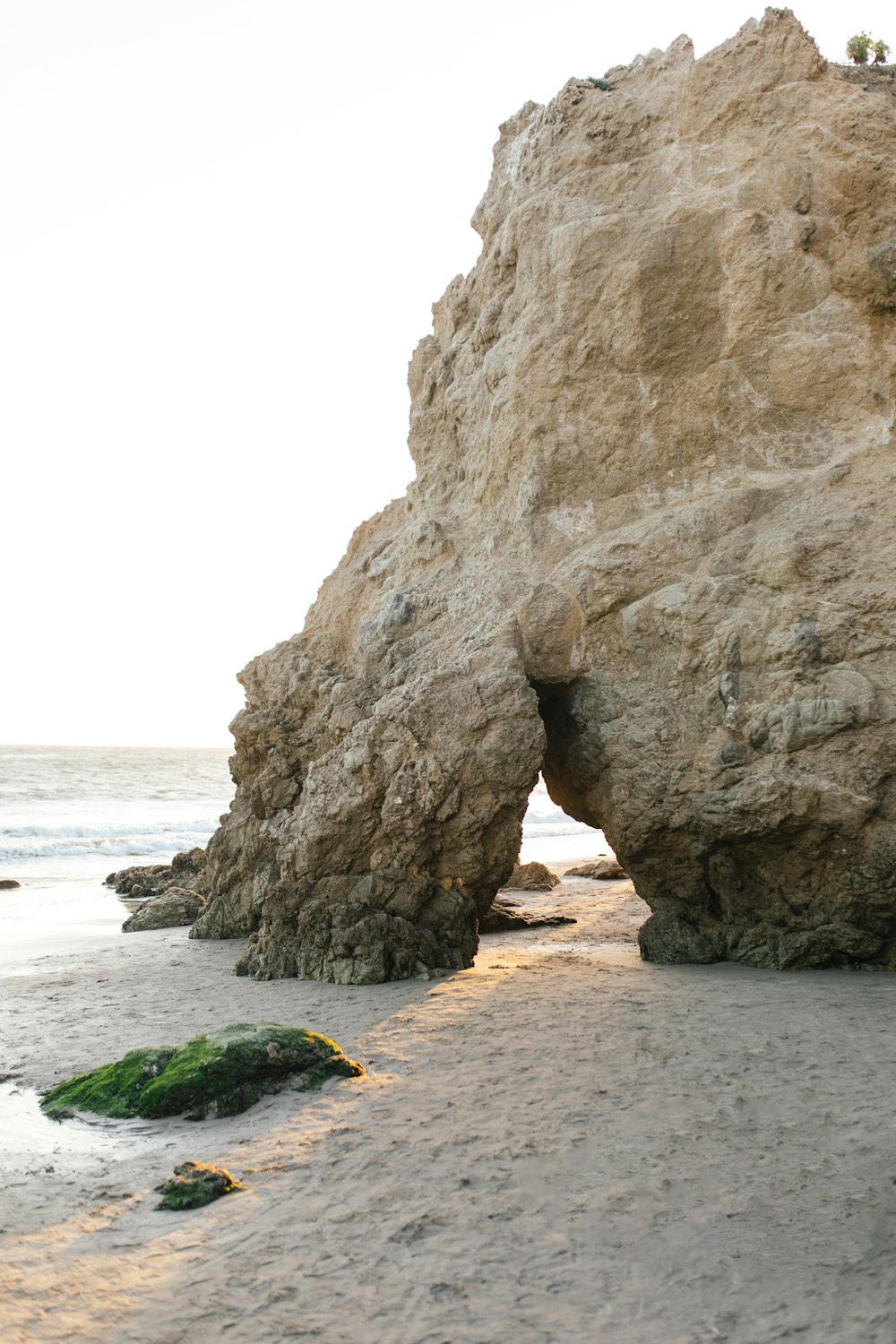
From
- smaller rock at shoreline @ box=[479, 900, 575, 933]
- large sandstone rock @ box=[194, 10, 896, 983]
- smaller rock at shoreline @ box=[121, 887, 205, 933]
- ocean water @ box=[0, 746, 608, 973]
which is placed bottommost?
ocean water @ box=[0, 746, 608, 973]

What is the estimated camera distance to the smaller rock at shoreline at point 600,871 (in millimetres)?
17344

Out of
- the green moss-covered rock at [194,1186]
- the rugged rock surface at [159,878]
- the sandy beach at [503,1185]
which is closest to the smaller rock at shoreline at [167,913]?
the rugged rock surface at [159,878]

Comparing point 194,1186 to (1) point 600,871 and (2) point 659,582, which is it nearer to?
(2) point 659,582

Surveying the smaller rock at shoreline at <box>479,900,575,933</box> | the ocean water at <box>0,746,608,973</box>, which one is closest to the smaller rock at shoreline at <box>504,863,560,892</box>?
the smaller rock at shoreline at <box>479,900,575,933</box>

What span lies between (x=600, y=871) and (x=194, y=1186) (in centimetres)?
1370

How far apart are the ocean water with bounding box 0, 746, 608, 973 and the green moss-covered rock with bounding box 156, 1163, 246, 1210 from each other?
6.27 metres

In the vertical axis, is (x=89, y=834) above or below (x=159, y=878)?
below

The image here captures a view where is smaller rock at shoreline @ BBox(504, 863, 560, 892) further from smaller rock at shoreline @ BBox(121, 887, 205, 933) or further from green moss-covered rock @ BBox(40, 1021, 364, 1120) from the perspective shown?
green moss-covered rock @ BBox(40, 1021, 364, 1120)

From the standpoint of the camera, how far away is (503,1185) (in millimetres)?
4531

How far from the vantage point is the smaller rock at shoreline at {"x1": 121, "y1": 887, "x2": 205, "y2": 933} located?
13227 millimetres

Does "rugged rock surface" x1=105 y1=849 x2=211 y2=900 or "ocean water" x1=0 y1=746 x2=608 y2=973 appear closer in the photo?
"ocean water" x1=0 y1=746 x2=608 y2=973

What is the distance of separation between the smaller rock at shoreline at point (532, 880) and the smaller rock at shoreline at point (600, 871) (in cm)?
110

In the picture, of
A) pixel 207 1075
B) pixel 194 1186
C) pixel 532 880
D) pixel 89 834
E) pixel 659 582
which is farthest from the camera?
pixel 89 834

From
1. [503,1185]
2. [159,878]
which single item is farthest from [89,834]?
[503,1185]
